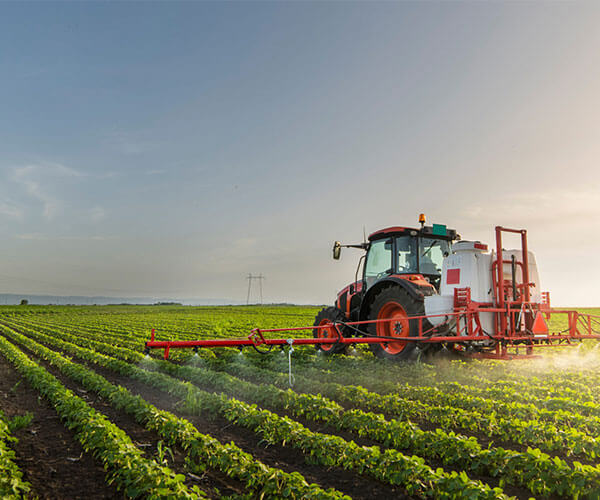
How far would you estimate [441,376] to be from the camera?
305 inches

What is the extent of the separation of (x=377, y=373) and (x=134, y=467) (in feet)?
17.0

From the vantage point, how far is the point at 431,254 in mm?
9445

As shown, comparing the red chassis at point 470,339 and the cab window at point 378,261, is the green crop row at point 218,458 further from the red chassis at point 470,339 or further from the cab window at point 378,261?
the cab window at point 378,261

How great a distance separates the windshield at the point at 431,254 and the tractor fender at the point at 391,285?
37.9 inches

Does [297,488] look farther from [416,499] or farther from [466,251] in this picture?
[466,251]

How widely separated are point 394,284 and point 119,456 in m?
6.03

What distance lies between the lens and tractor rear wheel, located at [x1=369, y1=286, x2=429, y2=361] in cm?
798

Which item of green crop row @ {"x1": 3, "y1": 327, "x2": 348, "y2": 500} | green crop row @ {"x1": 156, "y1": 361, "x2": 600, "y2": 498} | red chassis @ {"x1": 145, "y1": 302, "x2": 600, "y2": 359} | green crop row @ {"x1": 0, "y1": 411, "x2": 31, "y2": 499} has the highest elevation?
red chassis @ {"x1": 145, "y1": 302, "x2": 600, "y2": 359}

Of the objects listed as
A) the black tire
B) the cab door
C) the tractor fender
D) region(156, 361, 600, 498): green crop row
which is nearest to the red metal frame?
the tractor fender

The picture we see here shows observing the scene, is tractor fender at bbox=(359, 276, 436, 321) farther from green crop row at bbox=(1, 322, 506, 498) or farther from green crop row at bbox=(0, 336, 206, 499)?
green crop row at bbox=(0, 336, 206, 499)

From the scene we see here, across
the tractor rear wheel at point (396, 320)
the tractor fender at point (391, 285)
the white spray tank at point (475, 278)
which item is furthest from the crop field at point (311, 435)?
the tractor fender at point (391, 285)

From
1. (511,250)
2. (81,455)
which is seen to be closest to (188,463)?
(81,455)

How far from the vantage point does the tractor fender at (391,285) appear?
797 cm

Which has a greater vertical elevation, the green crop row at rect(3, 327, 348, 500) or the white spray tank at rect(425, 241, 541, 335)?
the white spray tank at rect(425, 241, 541, 335)
